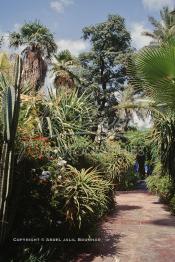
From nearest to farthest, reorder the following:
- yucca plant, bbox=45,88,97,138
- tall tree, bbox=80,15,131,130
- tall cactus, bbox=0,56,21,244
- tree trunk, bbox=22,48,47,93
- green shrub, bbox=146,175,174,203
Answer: tall cactus, bbox=0,56,21,244 < yucca plant, bbox=45,88,97,138 < green shrub, bbox=146,175,174,203 < tree trunk, bbox=22,48,47,93 < tall tree, bbox=80,15,131,130

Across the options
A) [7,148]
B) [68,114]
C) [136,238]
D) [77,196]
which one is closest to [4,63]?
[68,114]

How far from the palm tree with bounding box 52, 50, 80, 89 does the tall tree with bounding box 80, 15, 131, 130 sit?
7637 millimetres

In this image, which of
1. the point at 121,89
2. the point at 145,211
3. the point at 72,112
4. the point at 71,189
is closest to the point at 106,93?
the point at 121,89

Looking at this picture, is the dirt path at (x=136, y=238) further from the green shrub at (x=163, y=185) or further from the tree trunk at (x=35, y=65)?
the tree trunk at (x=35, y=65)

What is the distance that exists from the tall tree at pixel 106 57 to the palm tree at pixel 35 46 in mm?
9756

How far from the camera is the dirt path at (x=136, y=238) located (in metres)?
6.63

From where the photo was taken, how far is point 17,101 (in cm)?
556

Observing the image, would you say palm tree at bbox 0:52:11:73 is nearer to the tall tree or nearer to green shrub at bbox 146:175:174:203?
green shrub at bbox 146:175:174:203

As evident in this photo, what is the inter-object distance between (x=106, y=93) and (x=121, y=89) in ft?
5.65

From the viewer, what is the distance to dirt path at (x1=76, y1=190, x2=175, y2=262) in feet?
21.8

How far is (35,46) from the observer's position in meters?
20.2

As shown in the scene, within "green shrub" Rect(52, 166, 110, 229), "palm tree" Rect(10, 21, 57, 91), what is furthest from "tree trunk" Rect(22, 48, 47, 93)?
"green shrub" Rect(52, 166, 110, 229)

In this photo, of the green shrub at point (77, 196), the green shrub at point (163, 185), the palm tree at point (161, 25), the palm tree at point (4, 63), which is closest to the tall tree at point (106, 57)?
the palm tree at point (161, 25)

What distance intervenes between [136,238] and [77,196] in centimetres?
226
